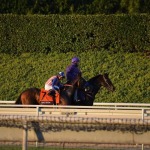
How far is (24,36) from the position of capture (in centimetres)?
3055

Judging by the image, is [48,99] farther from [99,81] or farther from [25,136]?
[25,136]

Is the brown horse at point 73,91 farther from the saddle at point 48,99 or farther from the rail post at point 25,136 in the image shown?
the rail post at point 25,136

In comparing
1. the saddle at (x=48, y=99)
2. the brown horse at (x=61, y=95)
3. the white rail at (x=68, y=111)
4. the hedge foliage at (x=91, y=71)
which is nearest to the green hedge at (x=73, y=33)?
the hedge foliage at (x=91, y=71)

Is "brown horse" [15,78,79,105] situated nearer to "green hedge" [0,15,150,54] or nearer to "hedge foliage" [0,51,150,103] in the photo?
"hedge foliage" [0,51,150,103]

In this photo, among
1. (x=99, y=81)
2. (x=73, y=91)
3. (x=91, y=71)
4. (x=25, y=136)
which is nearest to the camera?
(x=25, y=136)

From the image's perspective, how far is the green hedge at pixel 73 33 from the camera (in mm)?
29766

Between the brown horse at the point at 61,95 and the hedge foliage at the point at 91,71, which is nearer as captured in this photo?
the brown horse at the point at 61,95

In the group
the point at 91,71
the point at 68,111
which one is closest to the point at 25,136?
the point at 68,111

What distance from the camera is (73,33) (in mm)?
30125

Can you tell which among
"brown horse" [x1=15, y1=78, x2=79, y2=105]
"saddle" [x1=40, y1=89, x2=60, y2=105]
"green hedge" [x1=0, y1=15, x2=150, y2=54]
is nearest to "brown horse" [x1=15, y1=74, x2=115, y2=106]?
"brown horse" [x1=15, y1=78, x2=79, y2=105]

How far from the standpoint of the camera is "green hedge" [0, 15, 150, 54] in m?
29.8

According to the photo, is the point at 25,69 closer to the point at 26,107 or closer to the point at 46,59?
the point at 46,59

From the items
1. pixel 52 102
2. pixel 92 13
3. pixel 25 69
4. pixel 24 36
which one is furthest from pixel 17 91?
pixel 52 102

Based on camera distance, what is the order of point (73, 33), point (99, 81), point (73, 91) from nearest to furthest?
point (73, 91)
point (99, 81)
point (73, 33)
